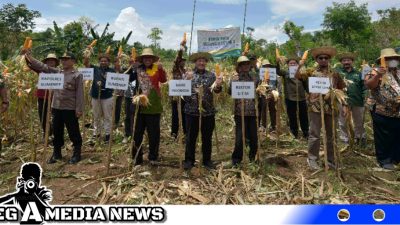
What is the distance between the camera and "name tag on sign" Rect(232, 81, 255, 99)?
526 cm

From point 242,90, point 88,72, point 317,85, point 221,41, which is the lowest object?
point 242,90

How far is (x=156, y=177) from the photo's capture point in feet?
17.6

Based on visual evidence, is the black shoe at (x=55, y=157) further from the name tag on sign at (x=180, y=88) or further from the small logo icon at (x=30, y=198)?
the small logo icon at (x=30, y=198)

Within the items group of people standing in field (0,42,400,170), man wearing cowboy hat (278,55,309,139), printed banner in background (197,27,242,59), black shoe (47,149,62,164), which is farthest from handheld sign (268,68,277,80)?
printed banner in background (197,27,242,59)

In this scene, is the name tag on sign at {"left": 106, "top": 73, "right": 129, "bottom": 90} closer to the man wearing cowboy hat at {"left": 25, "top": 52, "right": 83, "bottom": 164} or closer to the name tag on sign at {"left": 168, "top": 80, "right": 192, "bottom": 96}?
the name tag on sign at {"left": 168, "top": 80, "right": 192, "bottom": 96}

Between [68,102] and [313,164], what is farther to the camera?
Result: [68,102]

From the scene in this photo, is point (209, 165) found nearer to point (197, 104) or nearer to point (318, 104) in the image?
point (197, 104)

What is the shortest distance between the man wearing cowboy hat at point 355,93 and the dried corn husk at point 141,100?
152 inches

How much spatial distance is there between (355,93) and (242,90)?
3014 millimetres

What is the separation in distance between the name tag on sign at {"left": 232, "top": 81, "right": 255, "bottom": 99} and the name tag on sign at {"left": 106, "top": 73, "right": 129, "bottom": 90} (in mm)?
1577

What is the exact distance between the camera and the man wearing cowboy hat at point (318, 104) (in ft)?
18.0

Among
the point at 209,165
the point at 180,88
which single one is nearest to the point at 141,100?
the point at 180,88

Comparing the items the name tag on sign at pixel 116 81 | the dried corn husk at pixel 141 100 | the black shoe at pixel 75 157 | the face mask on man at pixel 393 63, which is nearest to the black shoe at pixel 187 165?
the dried corn husk at pixel 141 100

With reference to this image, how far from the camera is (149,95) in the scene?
5656 millimetres
